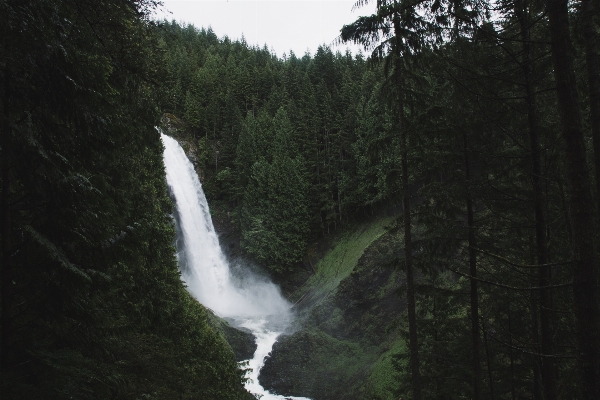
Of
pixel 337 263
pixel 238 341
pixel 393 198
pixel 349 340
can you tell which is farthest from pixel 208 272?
pixel 393 198

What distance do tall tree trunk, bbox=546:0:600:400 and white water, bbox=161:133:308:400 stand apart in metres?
26.6

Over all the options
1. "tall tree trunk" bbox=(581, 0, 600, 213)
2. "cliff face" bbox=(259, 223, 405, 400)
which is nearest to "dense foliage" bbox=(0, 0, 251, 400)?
"tall tree trunk" bbox=(581, 0, 600, 213)

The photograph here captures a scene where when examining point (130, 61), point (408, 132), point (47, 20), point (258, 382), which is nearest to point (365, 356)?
point (258, 382)

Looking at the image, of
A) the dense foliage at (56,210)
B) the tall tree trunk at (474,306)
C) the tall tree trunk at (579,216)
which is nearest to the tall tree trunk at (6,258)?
the dense foliage at (56,210)

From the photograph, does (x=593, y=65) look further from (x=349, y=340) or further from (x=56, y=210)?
(x=349, y=340)

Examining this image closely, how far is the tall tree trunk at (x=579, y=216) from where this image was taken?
3.29m

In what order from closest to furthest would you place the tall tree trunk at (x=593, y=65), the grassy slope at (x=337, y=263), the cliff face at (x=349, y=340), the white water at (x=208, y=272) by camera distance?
the tall tree trunk at (x=593, y=65) < the cliff face at (x=349, y=340) < the grassy slope at (x=337, y=263) < the white water at (x=208, y=272)

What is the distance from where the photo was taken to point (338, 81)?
51.8 meters

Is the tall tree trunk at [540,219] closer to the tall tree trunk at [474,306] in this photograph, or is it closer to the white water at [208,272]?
the tall tree trunk at [474,306]

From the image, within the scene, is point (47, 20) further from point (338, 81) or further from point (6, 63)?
point (338, 81)

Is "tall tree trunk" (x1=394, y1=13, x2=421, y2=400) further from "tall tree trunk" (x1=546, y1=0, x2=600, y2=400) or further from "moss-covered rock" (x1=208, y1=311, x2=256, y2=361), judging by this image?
"moss-covered rock" (x1=208, y1=311, x2=256, y2=361)

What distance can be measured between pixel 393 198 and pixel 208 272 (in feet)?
89.0

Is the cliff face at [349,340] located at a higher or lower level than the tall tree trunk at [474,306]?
lower

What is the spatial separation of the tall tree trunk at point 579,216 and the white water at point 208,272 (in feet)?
87.4
